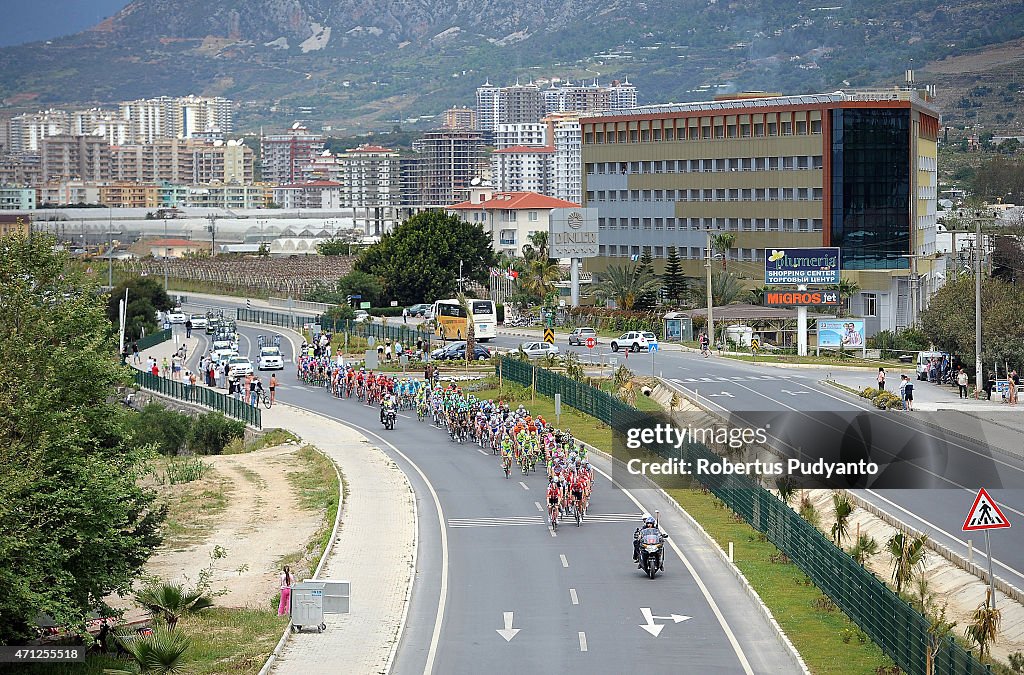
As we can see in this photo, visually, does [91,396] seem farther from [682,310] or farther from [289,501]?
[682,310]

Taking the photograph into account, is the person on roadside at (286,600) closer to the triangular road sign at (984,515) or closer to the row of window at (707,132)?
the triangular road sign at (984,515)

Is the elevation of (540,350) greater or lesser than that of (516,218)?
lesser

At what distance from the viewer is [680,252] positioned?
12962 centimetres

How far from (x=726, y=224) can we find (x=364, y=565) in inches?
3726

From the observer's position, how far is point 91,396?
31.8 meters

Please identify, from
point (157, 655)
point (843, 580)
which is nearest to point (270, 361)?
point (157, 655)

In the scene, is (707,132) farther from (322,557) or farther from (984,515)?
(984,515)

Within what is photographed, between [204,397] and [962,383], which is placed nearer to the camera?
[962,383]

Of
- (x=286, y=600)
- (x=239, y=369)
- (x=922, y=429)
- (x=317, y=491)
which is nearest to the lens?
(x=286, y=600)

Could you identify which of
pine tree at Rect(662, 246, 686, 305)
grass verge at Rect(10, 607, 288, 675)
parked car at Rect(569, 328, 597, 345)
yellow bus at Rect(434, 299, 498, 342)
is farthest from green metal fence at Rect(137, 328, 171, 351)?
grass verge at Rect(10, 607, 288, 675)

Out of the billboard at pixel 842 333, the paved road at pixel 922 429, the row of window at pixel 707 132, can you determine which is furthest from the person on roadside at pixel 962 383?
the row of window at pixel 707 132

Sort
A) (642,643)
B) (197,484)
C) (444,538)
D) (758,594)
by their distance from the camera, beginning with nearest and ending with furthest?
(642,643) < (758,594) < (444,538) < (197,484)

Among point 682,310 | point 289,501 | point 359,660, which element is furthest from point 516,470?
point 682,310

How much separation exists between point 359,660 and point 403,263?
326 ft
